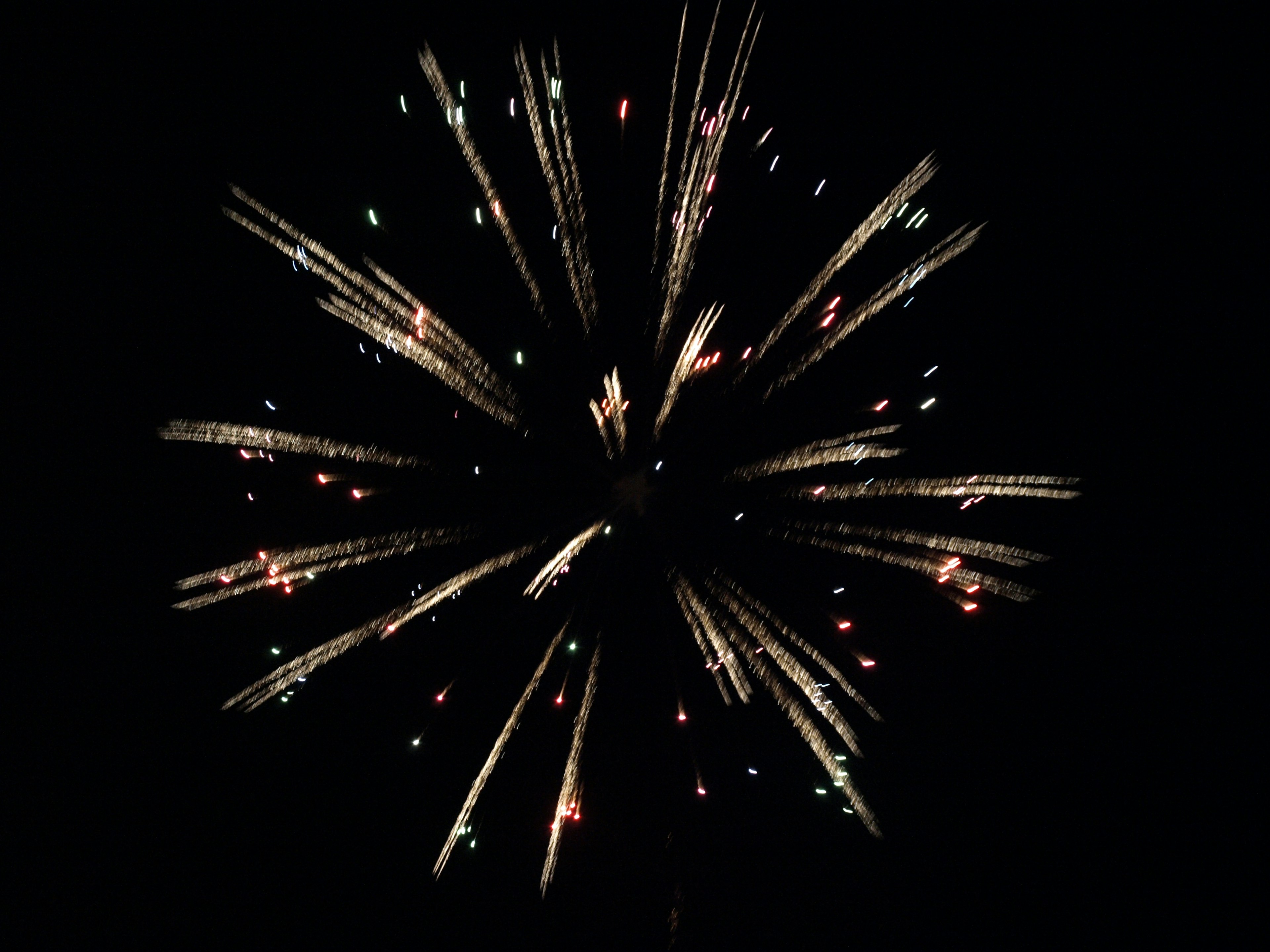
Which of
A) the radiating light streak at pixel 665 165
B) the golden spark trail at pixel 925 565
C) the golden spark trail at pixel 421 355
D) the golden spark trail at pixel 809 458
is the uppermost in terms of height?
the radiating light streak at pixel 665 165

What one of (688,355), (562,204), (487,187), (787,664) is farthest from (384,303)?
(787,664)

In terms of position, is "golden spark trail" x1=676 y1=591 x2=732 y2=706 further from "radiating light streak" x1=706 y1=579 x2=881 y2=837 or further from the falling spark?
the falling spark

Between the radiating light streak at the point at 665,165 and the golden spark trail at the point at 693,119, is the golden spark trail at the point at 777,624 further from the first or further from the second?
the golden spark trail at the point at 693,119

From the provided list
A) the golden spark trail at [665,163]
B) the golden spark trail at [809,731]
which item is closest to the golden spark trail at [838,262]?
the golden spark trail at [665,163]

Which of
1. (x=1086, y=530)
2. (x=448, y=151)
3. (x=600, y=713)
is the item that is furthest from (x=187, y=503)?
(x=1086, y=530)

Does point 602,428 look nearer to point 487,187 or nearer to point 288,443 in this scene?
point 487,187

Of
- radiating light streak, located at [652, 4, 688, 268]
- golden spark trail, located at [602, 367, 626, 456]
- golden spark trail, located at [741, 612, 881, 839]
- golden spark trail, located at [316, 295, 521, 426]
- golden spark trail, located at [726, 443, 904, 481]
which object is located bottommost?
golden spark trail, located at [741, 612, 881, 839]

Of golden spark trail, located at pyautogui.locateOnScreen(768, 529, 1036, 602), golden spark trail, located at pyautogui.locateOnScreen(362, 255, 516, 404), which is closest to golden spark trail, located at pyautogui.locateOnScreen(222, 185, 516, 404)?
golden spark trail, located at pyautogui.locateOnScreen(362, 255, 516, 404)

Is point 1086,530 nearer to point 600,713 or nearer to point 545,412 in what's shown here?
point 600,713
